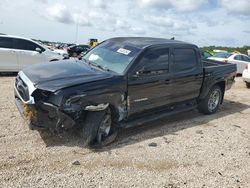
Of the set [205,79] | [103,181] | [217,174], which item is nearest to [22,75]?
[103,181]

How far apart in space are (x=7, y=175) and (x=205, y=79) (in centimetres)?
498

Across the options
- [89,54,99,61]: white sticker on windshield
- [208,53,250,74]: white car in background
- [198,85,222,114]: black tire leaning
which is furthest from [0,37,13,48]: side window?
[208,53,250,74]: white car in background

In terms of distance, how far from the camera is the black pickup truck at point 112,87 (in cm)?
455

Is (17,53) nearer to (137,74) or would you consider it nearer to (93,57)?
(93,57)

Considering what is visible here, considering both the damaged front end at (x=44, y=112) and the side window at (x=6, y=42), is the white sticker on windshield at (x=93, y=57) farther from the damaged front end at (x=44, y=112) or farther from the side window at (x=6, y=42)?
the side window at (x=6, y=42)

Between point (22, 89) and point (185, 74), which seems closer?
point (22, 89)

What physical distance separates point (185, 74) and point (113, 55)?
1.70m

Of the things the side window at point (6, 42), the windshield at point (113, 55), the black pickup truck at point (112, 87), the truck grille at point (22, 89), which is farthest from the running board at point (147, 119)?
the side window at point (6, 42)

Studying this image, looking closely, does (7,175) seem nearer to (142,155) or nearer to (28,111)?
(28,111)

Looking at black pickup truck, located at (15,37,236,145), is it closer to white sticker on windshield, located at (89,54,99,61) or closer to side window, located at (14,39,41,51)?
white sticker on windshield, located at (89,54,99,61)

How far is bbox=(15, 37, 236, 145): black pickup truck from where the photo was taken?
455 centimetres

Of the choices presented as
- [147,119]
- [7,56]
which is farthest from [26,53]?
[147,119]

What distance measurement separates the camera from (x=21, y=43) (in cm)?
1245

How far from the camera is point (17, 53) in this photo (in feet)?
40.3
